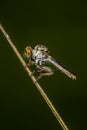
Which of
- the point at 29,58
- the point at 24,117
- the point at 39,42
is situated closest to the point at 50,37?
the point at 39,42

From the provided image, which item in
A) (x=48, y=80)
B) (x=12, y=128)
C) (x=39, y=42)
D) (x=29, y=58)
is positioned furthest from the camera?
(x=39, y=42)

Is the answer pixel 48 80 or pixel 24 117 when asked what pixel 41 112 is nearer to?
pixel 24 117

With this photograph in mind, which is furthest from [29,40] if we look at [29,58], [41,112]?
[29,58]

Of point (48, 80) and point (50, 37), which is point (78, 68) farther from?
point (50, 37)

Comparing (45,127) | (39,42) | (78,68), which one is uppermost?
(39,42)

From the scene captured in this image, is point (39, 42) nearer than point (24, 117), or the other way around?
point (24, 117)

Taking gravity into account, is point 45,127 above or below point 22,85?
below

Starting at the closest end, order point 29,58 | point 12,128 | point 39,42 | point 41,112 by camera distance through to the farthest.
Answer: point 29,58 < point 12,128 < point 41,112 < point 39,42
